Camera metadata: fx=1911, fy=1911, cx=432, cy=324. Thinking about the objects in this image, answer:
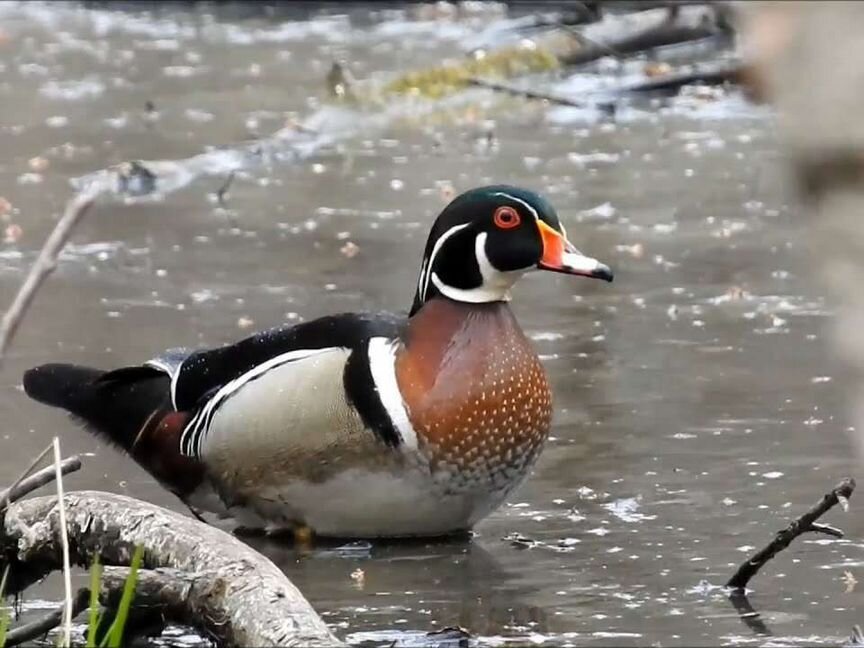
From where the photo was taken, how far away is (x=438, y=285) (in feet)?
15.5

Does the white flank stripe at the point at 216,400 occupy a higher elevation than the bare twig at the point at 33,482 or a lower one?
lower

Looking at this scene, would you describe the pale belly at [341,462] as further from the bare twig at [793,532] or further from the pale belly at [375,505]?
the bare twig at [793,532]

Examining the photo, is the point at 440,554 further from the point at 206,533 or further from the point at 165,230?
the point at 165,230

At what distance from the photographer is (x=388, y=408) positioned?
14.7 feet

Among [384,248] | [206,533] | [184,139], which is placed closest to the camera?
[206,533]

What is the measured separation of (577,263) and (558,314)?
262 centimetres

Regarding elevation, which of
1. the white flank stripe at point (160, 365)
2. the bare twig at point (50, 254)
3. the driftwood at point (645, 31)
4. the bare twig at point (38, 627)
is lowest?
the driftwood at point (645, 31)

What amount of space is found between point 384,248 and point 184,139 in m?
3.67

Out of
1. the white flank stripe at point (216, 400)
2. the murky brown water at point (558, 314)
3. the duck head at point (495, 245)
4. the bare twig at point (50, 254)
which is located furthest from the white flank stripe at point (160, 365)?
the bare twig at point (50, 254)

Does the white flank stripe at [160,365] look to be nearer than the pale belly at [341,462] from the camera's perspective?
No

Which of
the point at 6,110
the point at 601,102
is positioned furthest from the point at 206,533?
the point at 6,110

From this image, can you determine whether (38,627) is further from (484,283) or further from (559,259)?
(559,259)

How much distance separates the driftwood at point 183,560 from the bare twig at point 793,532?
1.02m

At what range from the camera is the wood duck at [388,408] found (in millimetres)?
4484
